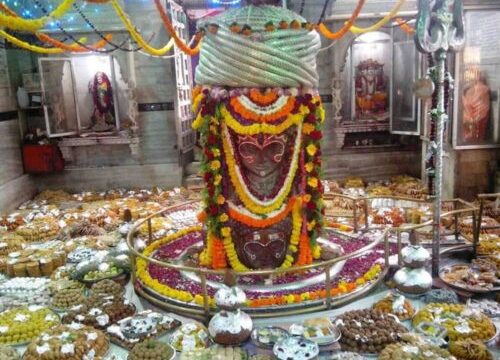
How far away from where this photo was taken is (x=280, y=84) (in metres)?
6.06

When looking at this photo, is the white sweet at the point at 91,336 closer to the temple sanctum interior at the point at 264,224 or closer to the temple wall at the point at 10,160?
the temple sanctum interior at the point at 264,224

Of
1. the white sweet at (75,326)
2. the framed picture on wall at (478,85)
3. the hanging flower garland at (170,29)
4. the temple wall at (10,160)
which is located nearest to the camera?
the white sweet at (75,326)

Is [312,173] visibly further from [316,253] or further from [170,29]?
[170,29]

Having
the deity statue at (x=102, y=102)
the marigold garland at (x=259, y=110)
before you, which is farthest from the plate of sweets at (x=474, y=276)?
the deity statue at (x=102, y=102)

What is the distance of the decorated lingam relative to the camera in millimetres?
5988

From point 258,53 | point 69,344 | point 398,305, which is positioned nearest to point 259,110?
point 258,53

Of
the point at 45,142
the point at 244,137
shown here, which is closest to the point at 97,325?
the point at 244,137

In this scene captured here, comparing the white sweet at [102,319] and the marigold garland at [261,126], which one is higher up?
the marigold garland at [261,126]

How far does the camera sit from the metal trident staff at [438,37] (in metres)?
6.02

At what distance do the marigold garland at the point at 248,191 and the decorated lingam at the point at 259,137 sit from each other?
0.04 feet

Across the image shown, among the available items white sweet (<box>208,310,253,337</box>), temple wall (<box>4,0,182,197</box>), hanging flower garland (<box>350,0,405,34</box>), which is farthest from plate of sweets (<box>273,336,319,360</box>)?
temple wall (<box>4,0,182,197</box>)

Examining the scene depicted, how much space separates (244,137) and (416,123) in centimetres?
666

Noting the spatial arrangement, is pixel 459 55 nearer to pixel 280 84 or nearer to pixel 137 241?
pixel 280 84

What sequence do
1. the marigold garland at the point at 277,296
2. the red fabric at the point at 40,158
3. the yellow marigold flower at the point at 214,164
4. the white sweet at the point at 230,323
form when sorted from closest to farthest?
the white sweet at the point at 230,323, the marigold garland at the point at 277,296, the yellow marigold flower at the point at 214,164, the red fabric at the point at 40,158
